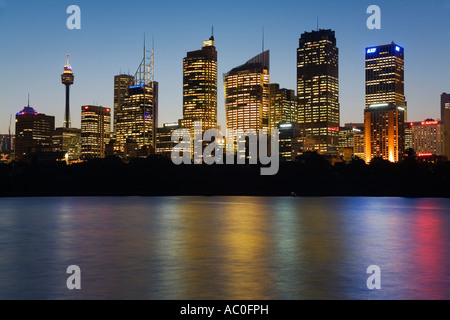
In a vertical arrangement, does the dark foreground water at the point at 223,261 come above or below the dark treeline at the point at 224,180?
below

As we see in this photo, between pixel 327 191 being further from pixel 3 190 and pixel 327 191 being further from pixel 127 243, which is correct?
pixel 127 243

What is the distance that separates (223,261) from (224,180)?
143 m

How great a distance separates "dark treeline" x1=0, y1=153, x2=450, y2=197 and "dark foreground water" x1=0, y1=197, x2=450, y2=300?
111478mm

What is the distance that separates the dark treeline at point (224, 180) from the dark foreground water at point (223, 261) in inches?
4389

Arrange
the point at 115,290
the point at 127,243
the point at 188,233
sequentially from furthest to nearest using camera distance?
the point at 188,233, the point at 127,243, the point at 115,290

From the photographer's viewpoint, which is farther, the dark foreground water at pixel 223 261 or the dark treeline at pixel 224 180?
the dark treeline at pixel 224 180

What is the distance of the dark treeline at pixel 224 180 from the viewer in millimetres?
163750

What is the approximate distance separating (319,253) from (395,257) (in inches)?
189

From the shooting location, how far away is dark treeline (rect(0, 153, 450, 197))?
164 m

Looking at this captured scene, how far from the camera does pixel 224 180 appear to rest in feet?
568
